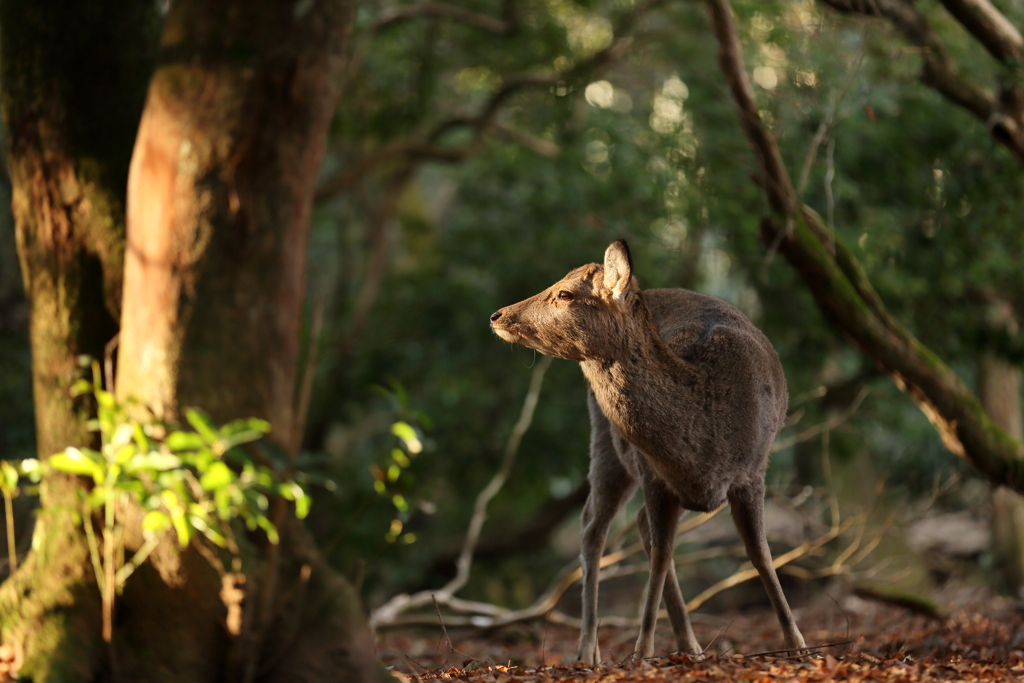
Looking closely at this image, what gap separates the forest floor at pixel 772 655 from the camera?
4.00 m

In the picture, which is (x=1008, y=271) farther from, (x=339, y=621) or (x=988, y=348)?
(x=339, y=621)

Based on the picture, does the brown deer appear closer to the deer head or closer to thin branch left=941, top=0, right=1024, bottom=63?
the deer head

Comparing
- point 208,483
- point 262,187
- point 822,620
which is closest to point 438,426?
point 822,620

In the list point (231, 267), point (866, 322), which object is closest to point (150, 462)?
point (231, 267)

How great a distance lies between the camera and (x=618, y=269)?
4238 mm

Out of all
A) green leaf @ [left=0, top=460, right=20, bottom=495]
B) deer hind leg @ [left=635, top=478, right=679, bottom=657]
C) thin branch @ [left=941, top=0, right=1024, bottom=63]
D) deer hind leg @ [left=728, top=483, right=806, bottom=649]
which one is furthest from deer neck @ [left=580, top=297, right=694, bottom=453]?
thin branch @ [left=941, top=0, right=1024, bottom=63]

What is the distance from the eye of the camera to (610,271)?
4266 mm

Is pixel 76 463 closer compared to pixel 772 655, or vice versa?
pixel 76 463

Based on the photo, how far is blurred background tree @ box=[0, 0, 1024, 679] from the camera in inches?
380

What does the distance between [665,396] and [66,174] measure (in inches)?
128

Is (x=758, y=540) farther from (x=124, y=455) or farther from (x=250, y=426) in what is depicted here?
(x=124, y=455)

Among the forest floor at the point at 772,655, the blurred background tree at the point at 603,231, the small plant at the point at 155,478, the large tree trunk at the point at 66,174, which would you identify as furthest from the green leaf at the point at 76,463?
the blurred background tree at the point at 603,231

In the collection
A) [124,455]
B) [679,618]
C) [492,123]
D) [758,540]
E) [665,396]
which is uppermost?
[124,455]

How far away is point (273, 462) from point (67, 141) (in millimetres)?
2094
